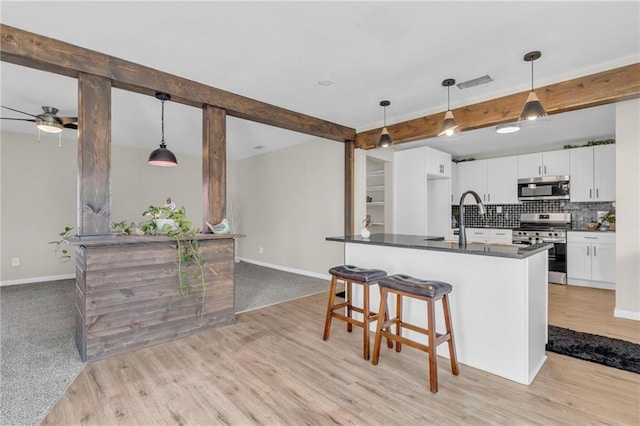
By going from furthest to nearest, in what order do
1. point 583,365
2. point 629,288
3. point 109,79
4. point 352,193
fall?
point 352,193 < point 629,288 < point 109,79 < point 583,365

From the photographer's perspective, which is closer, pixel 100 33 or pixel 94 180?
pixel 100 33

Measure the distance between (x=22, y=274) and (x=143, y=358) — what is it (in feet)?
14.4

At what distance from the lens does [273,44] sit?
8.15 ft

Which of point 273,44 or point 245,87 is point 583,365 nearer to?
point 273,44

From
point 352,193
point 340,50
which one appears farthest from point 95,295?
point 352,193

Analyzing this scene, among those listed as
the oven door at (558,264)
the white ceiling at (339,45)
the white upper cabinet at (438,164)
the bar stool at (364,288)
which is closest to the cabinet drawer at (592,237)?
the oven door at (558,264)

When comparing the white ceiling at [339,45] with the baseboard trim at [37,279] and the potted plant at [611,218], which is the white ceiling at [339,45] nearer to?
the potted plant at [611,218]

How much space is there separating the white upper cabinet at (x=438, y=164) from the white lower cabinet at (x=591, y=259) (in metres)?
2.16

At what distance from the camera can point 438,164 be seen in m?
5.25

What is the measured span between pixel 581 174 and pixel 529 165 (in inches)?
29.7

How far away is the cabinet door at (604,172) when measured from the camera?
15.3 feet

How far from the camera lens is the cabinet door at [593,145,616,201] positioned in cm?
465

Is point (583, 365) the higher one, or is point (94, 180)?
point (94, 180)

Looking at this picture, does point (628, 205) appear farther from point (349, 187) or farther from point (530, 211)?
point (349, 187)
